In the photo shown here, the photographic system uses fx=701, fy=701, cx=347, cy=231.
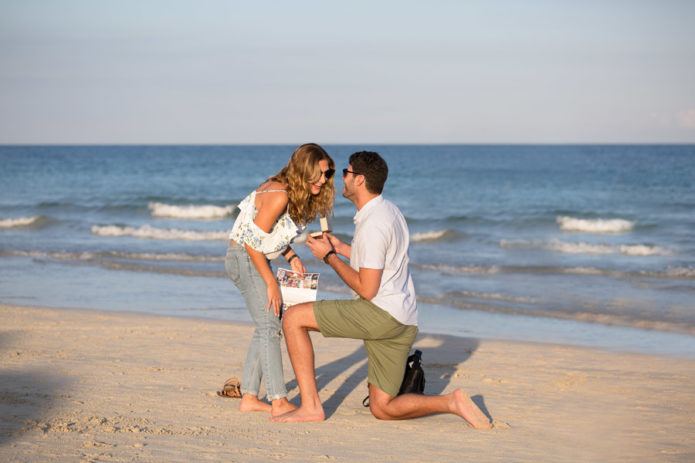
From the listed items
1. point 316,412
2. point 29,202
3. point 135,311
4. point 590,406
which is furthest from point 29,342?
point 29,202

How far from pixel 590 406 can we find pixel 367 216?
2388mm

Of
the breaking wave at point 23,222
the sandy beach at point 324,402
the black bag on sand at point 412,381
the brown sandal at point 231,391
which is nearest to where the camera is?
the sandy beach at point 324,402

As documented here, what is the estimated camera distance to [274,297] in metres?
4.57

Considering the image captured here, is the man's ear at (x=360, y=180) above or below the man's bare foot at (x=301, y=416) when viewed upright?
above

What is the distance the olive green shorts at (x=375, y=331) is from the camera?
4.46 m

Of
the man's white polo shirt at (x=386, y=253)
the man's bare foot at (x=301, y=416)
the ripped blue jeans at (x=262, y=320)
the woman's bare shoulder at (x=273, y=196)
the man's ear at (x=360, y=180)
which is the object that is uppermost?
the man's ear at (x=360, y=180)

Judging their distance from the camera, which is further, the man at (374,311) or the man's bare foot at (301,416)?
the man's bare foot at (301,416)

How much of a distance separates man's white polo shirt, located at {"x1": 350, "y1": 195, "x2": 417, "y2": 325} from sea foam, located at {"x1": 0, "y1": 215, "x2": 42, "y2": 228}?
61.3 ft

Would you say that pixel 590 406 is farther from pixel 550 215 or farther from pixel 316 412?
pixel 550 215

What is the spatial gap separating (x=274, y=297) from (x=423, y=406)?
1.20m

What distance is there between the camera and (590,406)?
5277mm

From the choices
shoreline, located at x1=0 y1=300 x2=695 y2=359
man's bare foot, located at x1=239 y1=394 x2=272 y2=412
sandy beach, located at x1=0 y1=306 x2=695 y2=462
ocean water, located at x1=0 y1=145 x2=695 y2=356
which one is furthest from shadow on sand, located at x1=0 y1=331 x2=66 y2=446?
ocean water, located at x1=0 y1=145 x2=695 y2=356

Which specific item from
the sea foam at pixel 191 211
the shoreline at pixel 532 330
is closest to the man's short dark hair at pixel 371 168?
the shoreline at pixel 532 330

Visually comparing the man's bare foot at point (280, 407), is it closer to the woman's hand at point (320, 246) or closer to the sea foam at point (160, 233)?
the woman's hand at point (320, 246)
